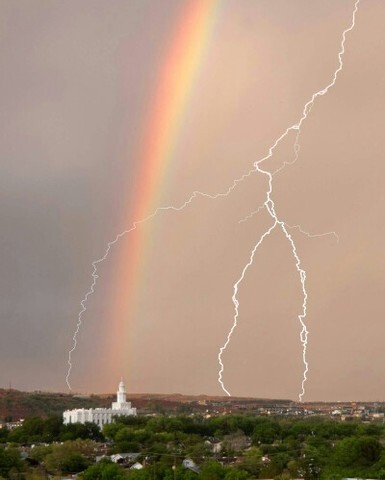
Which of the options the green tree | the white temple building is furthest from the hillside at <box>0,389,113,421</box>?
the green tree

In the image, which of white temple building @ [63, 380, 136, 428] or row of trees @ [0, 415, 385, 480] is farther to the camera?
white temple building @ [63, 380, 136, 428]

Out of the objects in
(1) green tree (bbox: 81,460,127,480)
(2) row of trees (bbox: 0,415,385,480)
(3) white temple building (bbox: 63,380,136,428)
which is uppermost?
(3) white temple building (bbox: 63,380,136,428)

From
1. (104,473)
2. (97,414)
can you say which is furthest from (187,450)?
(97,414)

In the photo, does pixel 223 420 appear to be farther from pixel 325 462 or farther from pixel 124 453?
pixel 325 462

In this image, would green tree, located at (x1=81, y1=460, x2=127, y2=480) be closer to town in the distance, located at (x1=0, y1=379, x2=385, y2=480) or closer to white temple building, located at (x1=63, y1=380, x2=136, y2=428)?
town in the distance, located at (x1=0, y1=379, x2=385, y2=480)

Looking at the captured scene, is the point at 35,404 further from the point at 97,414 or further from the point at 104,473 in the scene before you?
the point at 104,473

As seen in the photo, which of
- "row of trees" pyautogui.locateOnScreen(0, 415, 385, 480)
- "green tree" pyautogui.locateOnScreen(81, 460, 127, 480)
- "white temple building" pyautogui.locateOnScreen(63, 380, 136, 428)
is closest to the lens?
"green tree" pyautogui.locateOnScreen(81, 460, 127, 480)

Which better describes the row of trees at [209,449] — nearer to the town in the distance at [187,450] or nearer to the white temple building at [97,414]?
the town in the distance at [187,450]

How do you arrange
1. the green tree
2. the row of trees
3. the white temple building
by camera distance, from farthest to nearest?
the white temple building
the row of trees
the green tree

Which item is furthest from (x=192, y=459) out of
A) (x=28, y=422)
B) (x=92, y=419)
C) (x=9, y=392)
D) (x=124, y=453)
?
(x=9, y=392)

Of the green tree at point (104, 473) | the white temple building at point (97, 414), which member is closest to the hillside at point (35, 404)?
the white temple building at point (97, 414)

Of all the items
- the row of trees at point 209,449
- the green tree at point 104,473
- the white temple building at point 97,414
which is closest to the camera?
the green tree at point 104,473
